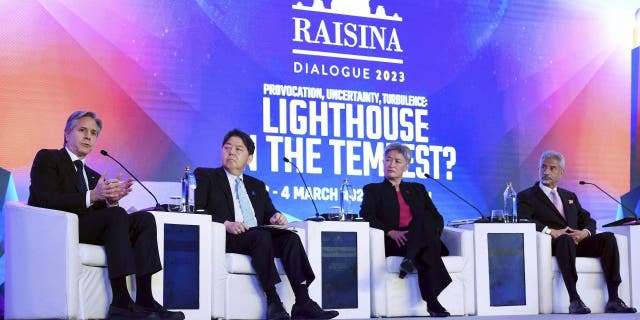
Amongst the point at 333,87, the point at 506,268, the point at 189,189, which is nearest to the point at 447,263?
the point at 506,268

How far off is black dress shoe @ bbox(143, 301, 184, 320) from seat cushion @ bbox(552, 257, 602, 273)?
254cm

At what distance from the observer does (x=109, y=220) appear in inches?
167

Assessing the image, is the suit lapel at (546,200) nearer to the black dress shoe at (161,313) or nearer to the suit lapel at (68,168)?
the black dress shoe at (161,313)

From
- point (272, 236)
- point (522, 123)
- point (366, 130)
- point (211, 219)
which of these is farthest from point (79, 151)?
point (522, 123)

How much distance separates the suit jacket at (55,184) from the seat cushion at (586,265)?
9.27 feet

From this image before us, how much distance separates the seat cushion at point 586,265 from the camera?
19.2 feet

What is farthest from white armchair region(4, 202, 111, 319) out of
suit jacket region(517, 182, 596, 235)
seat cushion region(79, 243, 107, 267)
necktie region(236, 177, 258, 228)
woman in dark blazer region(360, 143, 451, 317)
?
suit jacket region(517, 182, 596, 235)

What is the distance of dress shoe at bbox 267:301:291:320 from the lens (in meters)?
4.62

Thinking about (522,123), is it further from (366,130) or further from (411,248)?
(411,248)

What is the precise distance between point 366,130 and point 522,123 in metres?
Answer: 1.27

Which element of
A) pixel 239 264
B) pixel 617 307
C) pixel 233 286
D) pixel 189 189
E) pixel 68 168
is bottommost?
pixel 617 307

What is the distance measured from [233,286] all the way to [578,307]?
2090mm

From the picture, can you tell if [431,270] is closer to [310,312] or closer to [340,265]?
[340,265]

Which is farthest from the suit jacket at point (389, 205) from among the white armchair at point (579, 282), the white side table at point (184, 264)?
the white side table at point (184, 264)
